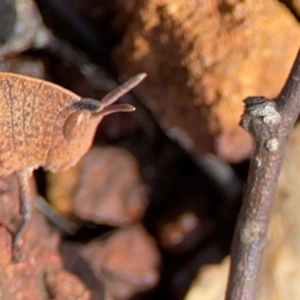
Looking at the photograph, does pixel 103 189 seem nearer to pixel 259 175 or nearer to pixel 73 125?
pixel 73 125

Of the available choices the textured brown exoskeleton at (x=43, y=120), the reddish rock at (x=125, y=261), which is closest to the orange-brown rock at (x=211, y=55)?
the textured brown exoskeleton at (x=43, y=120)

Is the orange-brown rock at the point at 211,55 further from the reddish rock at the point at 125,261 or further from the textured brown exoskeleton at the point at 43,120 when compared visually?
the reddish rock at the point at 125,261

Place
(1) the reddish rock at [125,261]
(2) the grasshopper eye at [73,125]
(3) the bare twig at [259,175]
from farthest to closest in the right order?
1. (1) the reddish rock at [125,261]
2. (2) the grasshopper eye at [73,125]
3. (3) the bare twig at [259,175]

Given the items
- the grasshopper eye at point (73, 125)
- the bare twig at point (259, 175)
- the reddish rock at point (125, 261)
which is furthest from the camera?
the reddish rock at point (125, 261)

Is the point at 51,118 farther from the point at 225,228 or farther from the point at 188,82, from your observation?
the point at 225,228

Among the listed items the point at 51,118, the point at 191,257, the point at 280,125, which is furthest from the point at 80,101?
the point at 191,257

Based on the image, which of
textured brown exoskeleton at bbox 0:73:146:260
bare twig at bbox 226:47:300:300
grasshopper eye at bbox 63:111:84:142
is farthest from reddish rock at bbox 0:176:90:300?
bare twig at bbox 226:47:300:300

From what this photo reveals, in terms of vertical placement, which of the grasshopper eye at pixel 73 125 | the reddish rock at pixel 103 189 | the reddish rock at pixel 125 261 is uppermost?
the grasshopper eye at pixel 73 125

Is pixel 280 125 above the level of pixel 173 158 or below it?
above
